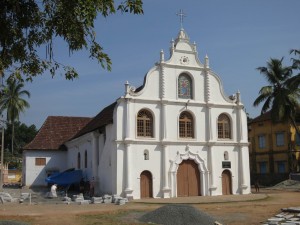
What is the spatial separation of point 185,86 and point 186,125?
2951 millimetres

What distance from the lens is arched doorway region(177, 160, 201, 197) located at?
2922 cm

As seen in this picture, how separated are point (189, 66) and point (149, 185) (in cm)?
936

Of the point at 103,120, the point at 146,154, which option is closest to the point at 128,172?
the point at 146,154

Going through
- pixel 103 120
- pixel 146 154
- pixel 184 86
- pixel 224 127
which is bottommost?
pixel 146 154

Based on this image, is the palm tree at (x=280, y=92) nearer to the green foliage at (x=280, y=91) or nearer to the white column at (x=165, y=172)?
the green foliage at (x=280, y=91)

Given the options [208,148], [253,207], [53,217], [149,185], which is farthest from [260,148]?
[53,217]

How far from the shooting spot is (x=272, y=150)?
1773 inches

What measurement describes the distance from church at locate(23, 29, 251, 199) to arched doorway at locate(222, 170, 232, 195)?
75mm

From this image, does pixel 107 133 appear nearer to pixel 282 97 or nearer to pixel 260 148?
pixel 282 97

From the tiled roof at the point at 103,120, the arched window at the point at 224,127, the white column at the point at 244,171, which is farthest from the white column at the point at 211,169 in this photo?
the tiled roof at the point at 103,120

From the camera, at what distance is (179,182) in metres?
29.2

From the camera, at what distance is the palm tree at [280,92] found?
39438 mm

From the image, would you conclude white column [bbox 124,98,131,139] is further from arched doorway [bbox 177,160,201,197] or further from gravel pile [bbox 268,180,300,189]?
gravel pile [bbox 268,180,300,189]

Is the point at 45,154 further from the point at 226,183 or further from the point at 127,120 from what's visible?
the point at 226,183
